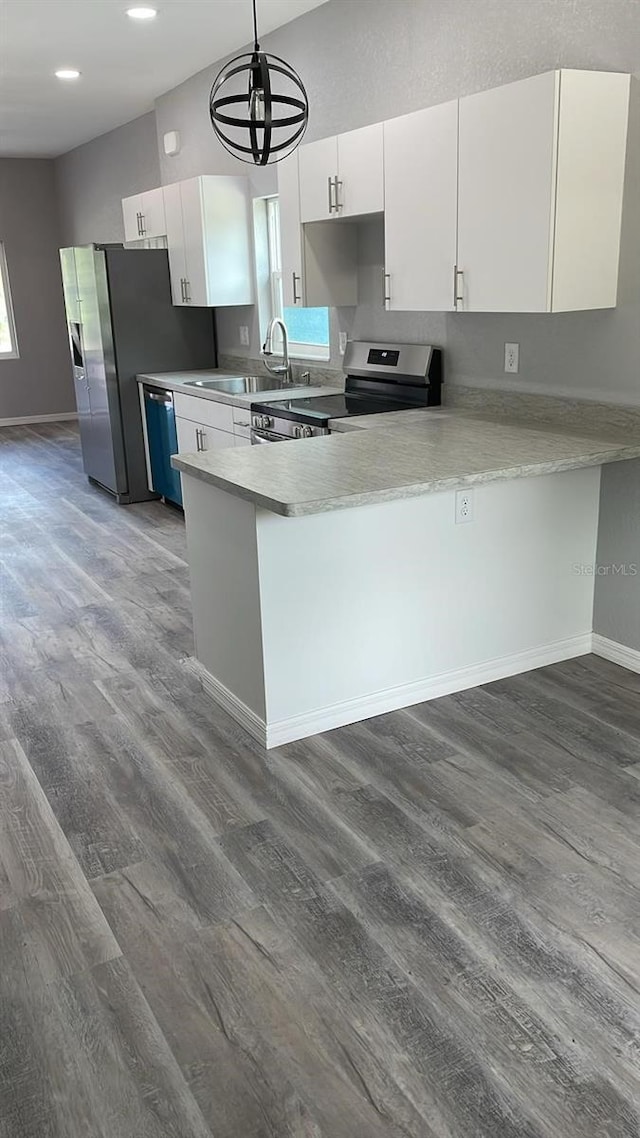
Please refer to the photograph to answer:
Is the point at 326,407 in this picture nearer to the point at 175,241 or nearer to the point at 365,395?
the point at 365,395

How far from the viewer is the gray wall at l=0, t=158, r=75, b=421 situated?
31.8 ft

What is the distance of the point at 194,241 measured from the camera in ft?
18.7

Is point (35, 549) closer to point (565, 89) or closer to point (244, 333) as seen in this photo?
point (244, 333)

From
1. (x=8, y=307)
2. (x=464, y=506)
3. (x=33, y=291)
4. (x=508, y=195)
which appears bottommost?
(x=464, y=506)

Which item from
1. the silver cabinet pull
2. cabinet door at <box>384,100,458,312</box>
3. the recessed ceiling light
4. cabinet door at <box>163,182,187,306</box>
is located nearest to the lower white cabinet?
cabinet door at <box>163,182,187,306</box>

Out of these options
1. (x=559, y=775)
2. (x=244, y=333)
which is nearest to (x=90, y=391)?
(x=244, y=333)

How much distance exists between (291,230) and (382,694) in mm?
2459

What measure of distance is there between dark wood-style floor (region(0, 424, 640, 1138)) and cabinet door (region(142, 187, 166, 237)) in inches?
150

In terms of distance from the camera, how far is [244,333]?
612 centimetres

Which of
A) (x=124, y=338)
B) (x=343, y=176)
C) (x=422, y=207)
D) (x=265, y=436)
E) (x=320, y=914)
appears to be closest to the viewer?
(x=320, y=914)

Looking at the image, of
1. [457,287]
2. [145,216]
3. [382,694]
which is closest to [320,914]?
[382,694]

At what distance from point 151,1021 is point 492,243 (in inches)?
102

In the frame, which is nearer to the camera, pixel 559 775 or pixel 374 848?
pixel 374 848

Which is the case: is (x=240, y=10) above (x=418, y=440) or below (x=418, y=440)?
above
